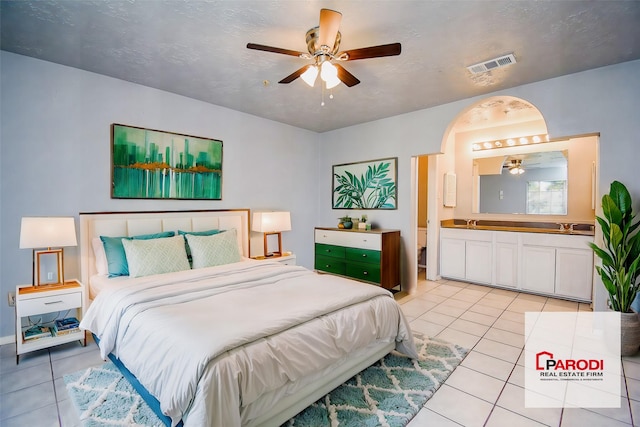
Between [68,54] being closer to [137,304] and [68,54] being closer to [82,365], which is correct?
[137,304]

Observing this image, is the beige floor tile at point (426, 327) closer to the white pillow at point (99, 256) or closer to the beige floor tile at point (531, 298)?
the beige floor tile at point (531, 298)

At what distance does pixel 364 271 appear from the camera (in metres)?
4.21

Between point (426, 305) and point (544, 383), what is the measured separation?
1.65 meters

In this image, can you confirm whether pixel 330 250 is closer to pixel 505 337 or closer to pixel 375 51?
pixel 505 337

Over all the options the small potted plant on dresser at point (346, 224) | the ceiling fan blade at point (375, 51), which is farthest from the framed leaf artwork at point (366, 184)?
the ceiling fan blade at point (375, 51)

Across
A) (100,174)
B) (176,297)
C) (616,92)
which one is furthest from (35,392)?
(616,92)

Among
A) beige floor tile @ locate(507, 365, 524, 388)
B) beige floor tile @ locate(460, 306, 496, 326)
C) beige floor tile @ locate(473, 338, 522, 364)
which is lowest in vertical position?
beige floor tile @ locate(507, 365, 524, 388)

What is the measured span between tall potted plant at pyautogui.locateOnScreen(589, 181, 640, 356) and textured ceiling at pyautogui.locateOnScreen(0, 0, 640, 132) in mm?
1345

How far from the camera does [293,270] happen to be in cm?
297

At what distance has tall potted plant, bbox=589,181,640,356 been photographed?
2545mm

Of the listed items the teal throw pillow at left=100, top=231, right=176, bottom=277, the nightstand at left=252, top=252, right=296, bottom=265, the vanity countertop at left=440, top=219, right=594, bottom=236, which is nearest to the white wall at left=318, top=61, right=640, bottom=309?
the vanity countertop at left=440, top=219, right=594, bottom=236

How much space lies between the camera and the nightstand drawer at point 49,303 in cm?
241

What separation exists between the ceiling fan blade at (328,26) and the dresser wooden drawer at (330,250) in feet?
9.92

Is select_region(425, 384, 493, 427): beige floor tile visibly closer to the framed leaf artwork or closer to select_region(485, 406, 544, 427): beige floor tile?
select_region(485, 406, 544, 427): beige floor tile
